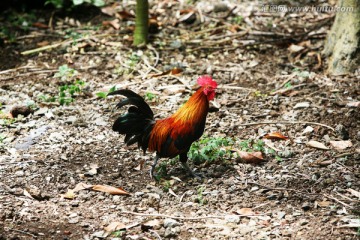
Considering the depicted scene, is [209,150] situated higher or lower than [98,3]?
lower

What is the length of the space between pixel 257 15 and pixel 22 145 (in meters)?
4.20

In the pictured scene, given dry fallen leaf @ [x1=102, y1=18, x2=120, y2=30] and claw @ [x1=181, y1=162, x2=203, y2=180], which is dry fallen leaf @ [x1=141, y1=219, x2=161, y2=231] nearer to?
claw @ [x1=181, y1=162, x2=203, y2=180]

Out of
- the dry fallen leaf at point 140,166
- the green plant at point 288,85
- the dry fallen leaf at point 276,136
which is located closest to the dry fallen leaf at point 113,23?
the green plant at point 288,85

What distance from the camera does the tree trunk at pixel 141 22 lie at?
7.17 meters

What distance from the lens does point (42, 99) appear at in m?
6.30

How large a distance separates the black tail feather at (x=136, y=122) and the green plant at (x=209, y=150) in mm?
515

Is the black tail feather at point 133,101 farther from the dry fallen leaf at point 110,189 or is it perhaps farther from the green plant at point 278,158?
the green plant at point 278,158

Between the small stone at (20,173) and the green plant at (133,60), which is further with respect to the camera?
the green plant at (133,60)

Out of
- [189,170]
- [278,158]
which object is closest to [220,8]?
[278,158]

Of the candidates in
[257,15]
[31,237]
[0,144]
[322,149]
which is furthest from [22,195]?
[257,15]

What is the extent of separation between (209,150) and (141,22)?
2.71 meters

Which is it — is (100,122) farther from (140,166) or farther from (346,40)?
(346,40)

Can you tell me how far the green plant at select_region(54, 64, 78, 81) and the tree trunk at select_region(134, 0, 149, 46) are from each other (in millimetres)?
1035

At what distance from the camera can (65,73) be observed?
6.80 metres
